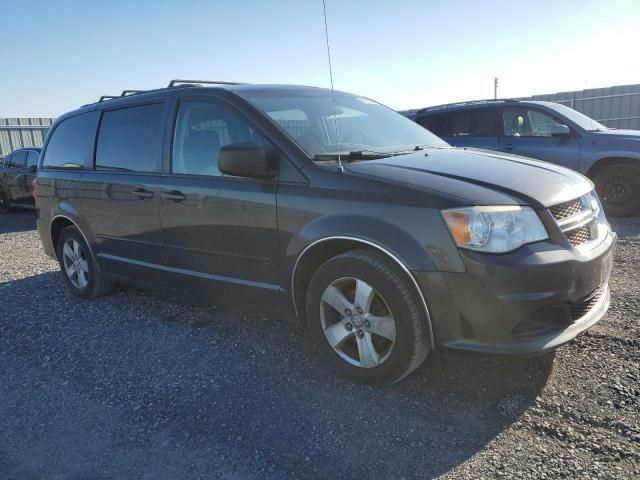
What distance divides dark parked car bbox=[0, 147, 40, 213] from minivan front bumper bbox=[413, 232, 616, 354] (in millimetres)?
10746

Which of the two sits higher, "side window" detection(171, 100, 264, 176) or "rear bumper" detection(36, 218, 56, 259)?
"side window" detection(171, 100, 264, 176)

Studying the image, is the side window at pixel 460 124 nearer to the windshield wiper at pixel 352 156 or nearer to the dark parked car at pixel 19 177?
the windshield wiper at pixel 352 156

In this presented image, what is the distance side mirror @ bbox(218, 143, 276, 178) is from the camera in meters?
3.06

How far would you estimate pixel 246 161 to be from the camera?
307cm

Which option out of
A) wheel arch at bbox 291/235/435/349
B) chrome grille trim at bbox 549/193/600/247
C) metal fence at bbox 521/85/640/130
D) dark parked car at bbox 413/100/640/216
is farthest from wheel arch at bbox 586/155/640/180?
metal fence at bbox 521/85/640/130

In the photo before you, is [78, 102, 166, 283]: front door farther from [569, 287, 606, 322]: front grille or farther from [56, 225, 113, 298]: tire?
[569, 287, 606, 322]: front grille

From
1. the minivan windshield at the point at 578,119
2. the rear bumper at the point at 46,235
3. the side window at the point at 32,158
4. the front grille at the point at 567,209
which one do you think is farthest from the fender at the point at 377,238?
the side window at the point at 32,158

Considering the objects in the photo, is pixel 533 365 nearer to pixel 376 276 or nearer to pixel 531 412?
pixel 531 412

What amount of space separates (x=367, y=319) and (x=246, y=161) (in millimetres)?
1203

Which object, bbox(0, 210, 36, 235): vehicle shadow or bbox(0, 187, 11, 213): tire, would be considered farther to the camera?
bbox(0, 187, 11, 213): tire

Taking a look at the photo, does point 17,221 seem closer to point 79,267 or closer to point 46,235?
point 46,235

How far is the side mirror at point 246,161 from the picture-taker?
3057mm

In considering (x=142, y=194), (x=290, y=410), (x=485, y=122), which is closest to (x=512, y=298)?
(x=290, y=410)

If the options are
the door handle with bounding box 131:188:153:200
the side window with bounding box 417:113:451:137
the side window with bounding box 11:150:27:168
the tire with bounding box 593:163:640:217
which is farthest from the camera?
the side window with bounding box 11:150:27:168
